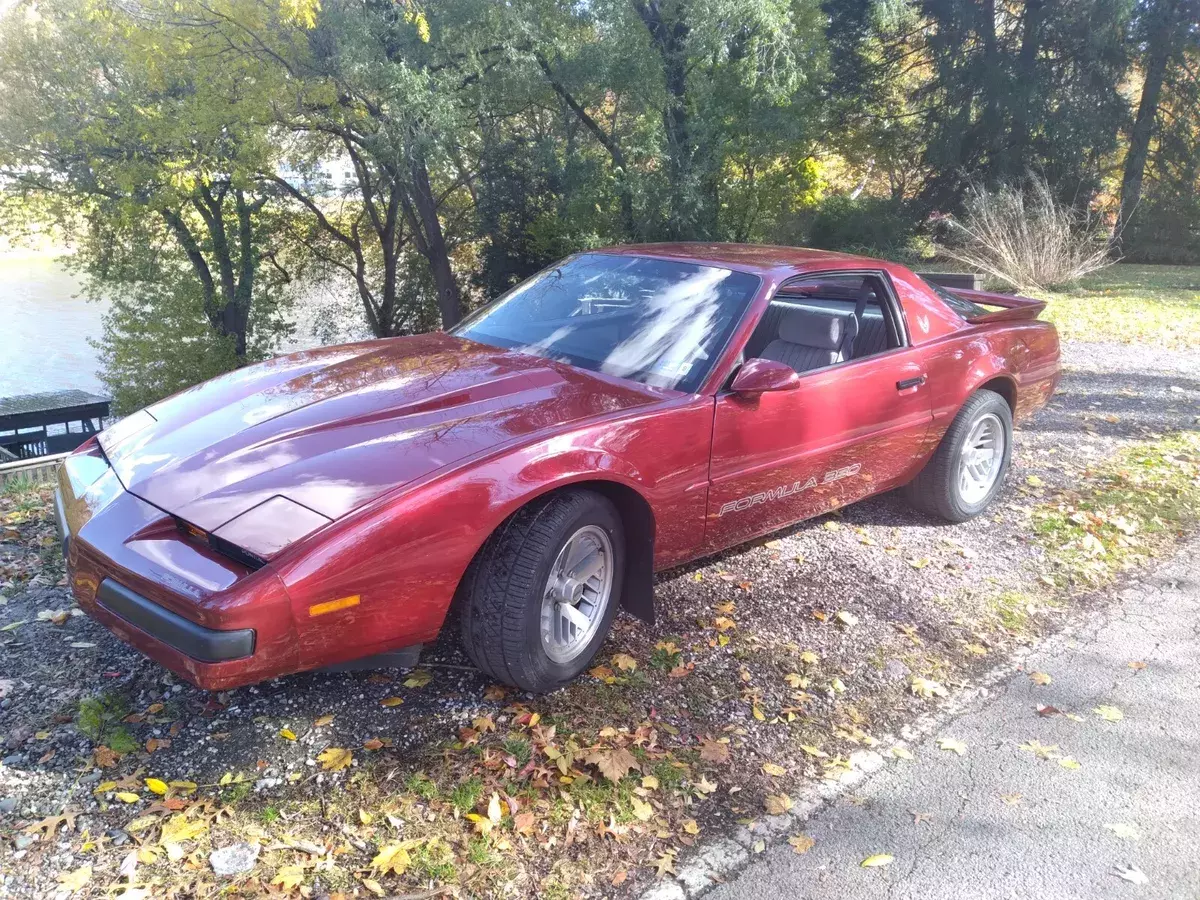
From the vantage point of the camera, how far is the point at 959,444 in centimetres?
462

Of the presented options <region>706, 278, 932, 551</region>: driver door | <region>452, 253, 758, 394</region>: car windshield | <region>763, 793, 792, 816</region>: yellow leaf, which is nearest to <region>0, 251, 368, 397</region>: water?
<region>452, 253, 758, 394</region>: car windshield

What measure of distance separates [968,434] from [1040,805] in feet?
7.69

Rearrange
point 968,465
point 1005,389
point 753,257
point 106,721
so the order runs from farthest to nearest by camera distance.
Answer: point 1005,389 < point 968,465 < point 753,257 < point 106,721

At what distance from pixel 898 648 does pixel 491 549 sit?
1.78 m

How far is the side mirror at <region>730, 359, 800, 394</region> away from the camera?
3.43 m

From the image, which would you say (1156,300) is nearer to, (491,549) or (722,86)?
(722,86)

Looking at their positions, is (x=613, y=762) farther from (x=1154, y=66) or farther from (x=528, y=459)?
(x=1154, y=66)

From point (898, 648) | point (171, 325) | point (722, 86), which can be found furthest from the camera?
point (171, 325)

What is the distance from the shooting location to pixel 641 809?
2586 mm

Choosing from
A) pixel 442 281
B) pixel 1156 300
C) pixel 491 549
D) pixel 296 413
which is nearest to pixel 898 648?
pixel 491 549

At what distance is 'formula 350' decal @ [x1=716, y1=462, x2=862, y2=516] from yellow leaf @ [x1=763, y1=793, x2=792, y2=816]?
115cm

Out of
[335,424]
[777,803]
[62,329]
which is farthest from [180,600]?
[62,329]

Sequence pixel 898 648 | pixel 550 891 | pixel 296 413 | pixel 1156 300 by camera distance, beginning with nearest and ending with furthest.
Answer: pixel 550 891
pixel 296 413
pixel 898 648
pixel 1156 300

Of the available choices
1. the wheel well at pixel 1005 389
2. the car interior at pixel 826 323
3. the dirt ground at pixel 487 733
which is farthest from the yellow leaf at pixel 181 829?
the wheel well at pixel 1005 389
